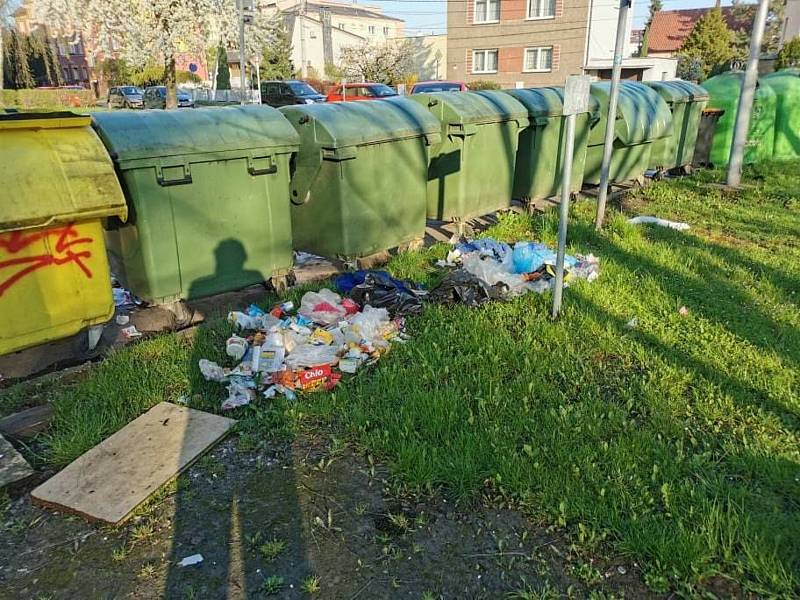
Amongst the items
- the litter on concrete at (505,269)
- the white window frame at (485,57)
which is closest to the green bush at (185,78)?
the white window frame at (485,57)

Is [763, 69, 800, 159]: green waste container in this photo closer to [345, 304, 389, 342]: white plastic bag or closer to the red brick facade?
[345, 304, 389, 342]: white plastic bag

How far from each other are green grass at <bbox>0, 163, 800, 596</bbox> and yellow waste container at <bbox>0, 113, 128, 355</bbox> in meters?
0.46

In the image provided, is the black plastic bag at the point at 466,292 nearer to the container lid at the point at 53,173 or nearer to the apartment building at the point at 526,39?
the container lid at the point at 53,173

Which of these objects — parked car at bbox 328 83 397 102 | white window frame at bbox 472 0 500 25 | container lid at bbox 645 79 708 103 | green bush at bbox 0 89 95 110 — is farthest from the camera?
white window frame at bbox 472 0 500 25

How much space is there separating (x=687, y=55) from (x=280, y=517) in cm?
4003

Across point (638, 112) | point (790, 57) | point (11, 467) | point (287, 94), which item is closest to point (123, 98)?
point (287, 94)

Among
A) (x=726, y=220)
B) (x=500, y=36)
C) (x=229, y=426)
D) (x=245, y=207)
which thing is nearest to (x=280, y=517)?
(x=229, y=426)

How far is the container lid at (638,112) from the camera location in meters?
8.20

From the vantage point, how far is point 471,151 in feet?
21.3

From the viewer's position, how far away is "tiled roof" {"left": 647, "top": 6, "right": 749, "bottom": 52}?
1839 inches

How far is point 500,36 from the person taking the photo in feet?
108

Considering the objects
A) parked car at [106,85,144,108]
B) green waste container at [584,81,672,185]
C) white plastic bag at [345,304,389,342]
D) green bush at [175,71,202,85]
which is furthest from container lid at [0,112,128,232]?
green bush at [175,71,202,85]

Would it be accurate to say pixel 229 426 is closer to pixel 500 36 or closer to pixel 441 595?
pixel 441 595

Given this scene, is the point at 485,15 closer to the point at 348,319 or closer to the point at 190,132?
the point at 190,132
